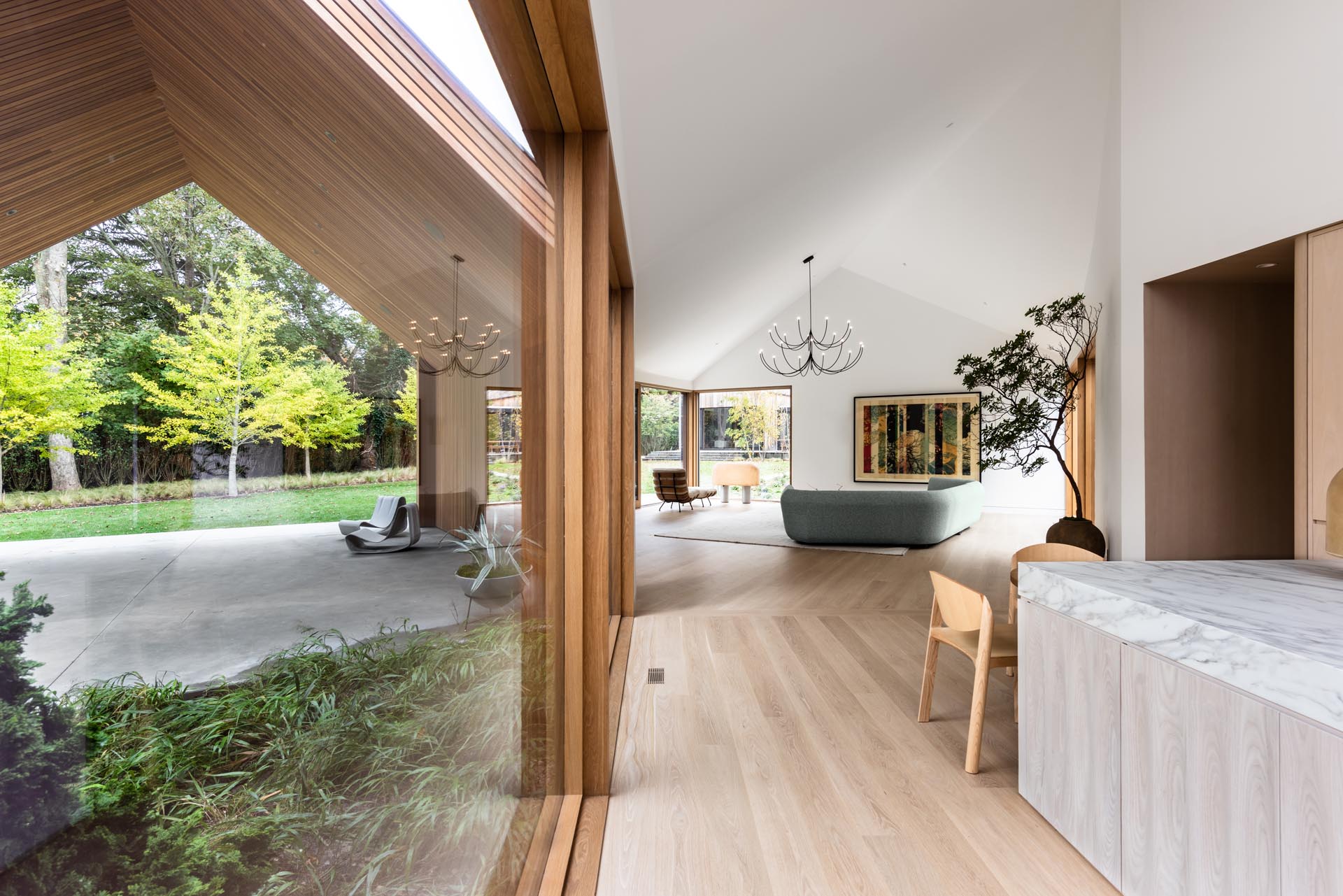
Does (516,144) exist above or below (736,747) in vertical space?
above

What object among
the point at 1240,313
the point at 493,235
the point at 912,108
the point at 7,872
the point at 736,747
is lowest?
the point at 736,747

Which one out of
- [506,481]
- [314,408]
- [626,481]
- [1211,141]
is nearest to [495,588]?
[506,481]

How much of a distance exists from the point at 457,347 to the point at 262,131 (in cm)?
45

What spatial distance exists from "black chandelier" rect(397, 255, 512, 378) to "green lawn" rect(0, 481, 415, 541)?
19 cm

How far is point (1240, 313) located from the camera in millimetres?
3000

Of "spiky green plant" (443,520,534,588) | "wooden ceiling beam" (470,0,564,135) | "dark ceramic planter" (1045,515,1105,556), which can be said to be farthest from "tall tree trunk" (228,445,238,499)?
"dark ceramic planter" (1045,515,1105,556)

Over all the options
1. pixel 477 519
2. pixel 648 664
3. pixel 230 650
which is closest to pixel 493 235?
pixel 477 519

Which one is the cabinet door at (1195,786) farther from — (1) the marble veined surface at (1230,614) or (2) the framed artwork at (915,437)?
(2) the framed artwork at (915,437)

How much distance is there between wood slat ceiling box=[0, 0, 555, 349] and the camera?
0.99 feet

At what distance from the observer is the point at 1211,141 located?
2.74m

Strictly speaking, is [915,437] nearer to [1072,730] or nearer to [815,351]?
[815,351]

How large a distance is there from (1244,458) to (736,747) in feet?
9.15

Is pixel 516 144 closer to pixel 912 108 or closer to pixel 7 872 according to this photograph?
pixel 7 872

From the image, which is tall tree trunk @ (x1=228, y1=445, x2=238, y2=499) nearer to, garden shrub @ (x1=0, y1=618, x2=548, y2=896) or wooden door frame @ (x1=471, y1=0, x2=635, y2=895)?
garden shrub @ (x1=0, y1=618, x2=548, y2=896)
